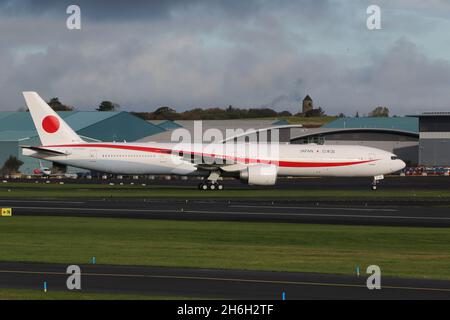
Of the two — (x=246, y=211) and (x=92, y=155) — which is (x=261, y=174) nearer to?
(x=92, y=155)

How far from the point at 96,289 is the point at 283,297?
209 inches

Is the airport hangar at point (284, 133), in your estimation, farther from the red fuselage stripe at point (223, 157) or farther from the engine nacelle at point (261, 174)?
the engine nacelle at point (261, 174)

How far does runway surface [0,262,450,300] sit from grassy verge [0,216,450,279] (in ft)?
5.54

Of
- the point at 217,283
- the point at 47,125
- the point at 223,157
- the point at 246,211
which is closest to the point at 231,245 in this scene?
the point at 217,283

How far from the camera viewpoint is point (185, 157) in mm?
82625

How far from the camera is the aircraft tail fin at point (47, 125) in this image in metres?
81.4

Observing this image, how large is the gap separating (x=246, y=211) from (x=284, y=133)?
327 ft

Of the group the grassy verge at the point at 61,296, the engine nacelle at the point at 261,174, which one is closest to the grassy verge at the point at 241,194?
the engine nacelle at the point at 261,174

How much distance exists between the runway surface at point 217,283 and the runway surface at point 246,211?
19.8 meters

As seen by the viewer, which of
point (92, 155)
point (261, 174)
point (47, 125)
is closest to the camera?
point (261, 174)

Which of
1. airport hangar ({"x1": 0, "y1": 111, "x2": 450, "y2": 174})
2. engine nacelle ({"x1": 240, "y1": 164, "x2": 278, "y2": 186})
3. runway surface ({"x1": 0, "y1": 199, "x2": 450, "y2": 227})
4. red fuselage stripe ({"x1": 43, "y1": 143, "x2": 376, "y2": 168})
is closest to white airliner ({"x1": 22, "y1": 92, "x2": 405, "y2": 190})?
red fuselage stripe ({"x1": 43, "y1": 143, "x2": 376, "y2": 168})

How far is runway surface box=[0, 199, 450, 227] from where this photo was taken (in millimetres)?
47500

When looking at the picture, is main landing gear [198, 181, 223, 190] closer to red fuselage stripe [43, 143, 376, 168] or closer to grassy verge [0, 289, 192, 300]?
red fuselage stripe [43, 143, 376, 168]

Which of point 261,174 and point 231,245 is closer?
point 231,245
